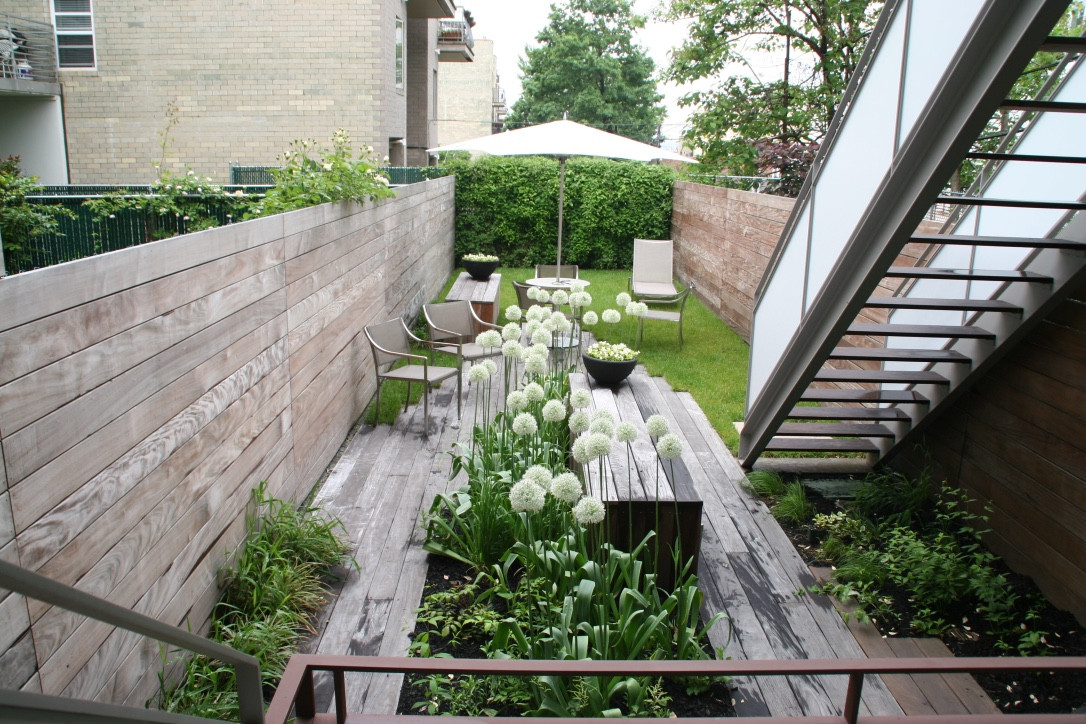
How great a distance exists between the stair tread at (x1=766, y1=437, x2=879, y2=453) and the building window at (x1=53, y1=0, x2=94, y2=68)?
45.3 ft

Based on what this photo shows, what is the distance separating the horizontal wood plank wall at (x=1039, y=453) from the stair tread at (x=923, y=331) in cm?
26

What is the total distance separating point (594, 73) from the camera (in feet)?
144

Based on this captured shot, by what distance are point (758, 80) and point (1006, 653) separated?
1215cm

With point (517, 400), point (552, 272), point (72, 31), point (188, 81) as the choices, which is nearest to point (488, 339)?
point (517, 400)

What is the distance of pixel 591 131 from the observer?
30.0 feet

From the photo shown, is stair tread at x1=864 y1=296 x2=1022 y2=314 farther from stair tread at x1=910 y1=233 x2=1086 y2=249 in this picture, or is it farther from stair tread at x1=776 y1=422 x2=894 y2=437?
stair tread at x1=776 y1=422 x2=894 y2=437

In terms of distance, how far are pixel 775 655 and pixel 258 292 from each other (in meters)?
2.87

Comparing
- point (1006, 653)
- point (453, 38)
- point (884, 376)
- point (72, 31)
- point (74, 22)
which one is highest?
point (453, 38)

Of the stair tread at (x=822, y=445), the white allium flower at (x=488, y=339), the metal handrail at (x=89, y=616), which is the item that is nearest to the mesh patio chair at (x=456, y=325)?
the white allium flower at (x=488, y=339)

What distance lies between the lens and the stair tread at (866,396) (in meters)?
4.88

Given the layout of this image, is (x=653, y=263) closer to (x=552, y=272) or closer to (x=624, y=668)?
(x=552, y=272)

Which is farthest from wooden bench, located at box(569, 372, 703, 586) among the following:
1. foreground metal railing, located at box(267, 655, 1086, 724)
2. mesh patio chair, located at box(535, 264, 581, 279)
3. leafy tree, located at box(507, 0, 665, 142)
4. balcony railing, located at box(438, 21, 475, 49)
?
leafy tree, located at box(507, 0, 665, 142)

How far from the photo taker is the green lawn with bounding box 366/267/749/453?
269 inches

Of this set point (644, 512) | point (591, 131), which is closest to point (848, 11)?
point (591, 131)
